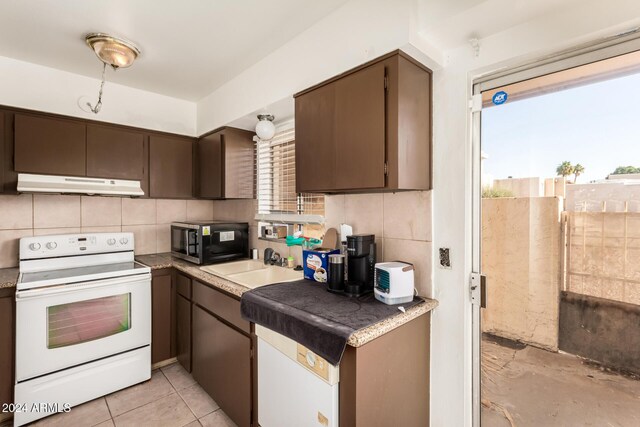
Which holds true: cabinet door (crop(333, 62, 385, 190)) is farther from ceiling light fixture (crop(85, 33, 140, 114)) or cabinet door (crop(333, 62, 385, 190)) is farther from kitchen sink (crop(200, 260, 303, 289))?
ceiling light fixture (crop(85, 33, 140, 114))

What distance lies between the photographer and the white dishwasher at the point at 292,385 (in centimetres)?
119

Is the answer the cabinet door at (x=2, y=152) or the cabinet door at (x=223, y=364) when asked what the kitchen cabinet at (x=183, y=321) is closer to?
the cabinet door at (x=223, y=364)

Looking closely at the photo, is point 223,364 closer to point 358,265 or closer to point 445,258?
point 358,265

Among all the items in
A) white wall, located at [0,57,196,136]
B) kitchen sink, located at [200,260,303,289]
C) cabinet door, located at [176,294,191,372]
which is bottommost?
cabinet door, located at [176,294,191,372]

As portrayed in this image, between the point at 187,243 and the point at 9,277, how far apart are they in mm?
1112

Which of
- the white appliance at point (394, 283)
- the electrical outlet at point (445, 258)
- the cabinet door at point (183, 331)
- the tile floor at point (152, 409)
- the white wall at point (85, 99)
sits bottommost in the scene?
the tile floor at point (152, 409)

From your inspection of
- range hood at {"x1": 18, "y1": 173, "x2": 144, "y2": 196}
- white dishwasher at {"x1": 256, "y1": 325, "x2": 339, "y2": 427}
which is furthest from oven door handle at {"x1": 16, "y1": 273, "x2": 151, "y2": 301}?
white dishwasher at {"x1": 256, "y1": 325, "x2": 339, "y2": 427}

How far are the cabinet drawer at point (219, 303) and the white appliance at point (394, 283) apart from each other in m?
0.78

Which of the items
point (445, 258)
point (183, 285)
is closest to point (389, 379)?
point (445, 258)

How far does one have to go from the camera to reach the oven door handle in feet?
6.14

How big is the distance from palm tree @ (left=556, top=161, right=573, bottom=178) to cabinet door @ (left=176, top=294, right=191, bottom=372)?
2.48 meters

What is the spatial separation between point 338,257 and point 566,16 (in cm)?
143

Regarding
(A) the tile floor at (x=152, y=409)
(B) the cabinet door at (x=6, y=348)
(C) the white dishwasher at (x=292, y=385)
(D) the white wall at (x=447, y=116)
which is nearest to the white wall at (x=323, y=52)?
(D) the white wall at (x=447, y=116)

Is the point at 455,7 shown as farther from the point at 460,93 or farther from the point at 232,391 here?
the point at 232,391
